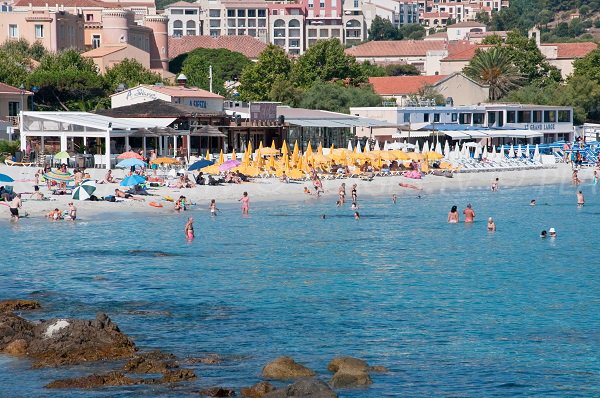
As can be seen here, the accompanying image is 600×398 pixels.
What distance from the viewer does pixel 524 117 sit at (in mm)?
95875

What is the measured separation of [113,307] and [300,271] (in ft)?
27.4

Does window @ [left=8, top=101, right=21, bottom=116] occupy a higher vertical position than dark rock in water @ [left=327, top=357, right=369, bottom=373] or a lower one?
higher

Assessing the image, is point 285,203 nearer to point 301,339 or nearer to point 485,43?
point 301,339

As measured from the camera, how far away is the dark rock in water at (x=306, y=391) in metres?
20.4

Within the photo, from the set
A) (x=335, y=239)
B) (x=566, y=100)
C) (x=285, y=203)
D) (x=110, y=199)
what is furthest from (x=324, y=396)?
(x=566, y=100)

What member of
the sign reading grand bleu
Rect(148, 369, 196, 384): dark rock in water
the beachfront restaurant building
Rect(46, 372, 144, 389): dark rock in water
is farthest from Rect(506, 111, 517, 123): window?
Rect(46, 372, 144, 389): dark rock in water

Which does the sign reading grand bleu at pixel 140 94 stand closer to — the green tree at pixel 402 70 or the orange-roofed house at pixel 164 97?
the orange-roofed house at pixel 164 97

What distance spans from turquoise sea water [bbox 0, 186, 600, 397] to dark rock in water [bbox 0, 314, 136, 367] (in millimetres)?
668

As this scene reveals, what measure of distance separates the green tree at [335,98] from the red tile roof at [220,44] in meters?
61.5

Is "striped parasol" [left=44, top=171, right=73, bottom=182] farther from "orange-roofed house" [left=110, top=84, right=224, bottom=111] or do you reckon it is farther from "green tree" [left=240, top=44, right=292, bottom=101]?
"green tree" [left=240, top=44, right=292, bottom=101]

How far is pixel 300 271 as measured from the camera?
120ft

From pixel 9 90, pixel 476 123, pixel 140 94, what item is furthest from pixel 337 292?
pixel 476 123

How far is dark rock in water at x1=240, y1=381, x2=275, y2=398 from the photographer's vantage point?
2130cm

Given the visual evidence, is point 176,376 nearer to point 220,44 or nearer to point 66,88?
point 66,88
